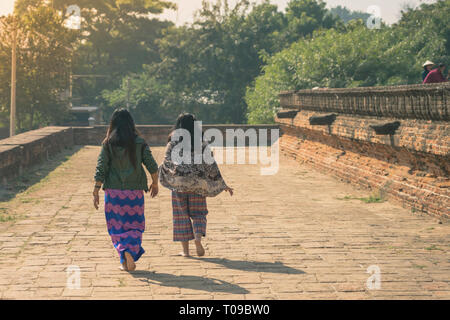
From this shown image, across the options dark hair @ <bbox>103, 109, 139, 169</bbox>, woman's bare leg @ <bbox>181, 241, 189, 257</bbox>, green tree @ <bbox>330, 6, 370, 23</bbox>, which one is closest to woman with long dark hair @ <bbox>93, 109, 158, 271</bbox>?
dark hair @ <bbox>103, 109, 139, 169</bbox>

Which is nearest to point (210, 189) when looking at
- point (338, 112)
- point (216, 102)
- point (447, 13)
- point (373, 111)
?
point (373, 111)

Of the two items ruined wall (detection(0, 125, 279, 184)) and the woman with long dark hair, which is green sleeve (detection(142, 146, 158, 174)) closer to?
the woman with long dark hair

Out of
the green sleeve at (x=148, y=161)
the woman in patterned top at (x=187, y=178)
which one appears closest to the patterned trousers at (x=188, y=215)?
the woman in patterned top at (x=187, y=178)

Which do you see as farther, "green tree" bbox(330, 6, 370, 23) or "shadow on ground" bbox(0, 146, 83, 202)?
"green tree" bbox(330, 6, 370, 23)

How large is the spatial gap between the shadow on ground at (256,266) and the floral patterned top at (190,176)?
2.51ft

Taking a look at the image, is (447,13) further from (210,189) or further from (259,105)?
(210,189)

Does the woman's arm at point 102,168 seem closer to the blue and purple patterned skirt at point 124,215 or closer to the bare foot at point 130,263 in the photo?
the blue and purple patterned skirt at point 124,215

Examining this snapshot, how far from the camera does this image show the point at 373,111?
10.5m

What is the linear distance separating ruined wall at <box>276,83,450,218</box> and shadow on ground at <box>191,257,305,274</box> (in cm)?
291

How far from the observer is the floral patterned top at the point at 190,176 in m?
6.57

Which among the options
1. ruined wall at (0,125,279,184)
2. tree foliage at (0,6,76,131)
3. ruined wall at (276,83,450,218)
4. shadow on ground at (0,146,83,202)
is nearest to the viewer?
ruined wall at (276,83,450,218)

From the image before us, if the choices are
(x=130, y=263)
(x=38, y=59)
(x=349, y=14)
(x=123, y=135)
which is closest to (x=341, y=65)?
(x=123, y=135)

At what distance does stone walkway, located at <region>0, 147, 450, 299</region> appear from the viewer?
200 inches

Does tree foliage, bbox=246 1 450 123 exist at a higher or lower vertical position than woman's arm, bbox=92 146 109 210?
higher
